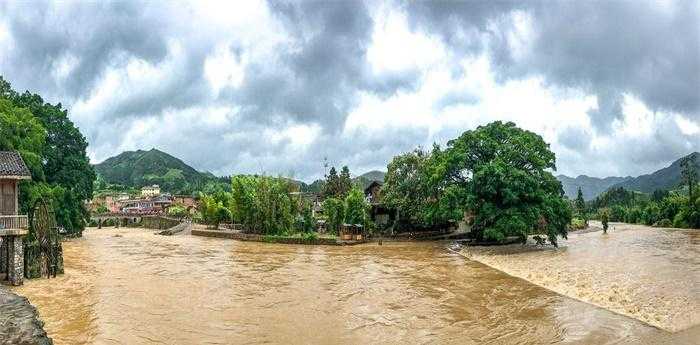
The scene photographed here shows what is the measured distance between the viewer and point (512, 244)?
134ft

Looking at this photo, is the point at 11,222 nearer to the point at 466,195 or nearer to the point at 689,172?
the point at 466,195

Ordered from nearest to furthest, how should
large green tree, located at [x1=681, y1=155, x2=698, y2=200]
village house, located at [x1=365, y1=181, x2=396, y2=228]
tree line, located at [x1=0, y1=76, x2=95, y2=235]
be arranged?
tree line, located at [x1=0, y1=76, x2=95, y2=235] → village house, located at [x1=365, y1=181, x2=396, y2=228] → large green tree, located at [x1=681, y1=155, x2=698, y2=200]

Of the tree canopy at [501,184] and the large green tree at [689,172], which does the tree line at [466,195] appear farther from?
the large green tree at [689,172]

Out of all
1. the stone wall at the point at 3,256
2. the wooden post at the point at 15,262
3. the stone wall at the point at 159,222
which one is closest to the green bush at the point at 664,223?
the stone wall at the point at 159,222

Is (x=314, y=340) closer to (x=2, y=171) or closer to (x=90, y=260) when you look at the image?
(x=2, y=171)

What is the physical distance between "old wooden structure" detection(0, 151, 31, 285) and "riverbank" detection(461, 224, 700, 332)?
75.4ft

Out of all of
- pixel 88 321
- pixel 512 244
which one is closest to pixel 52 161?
pixel 88 321

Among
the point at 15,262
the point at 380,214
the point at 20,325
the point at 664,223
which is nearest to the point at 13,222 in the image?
the point at 15,262

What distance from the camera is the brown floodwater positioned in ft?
45.9

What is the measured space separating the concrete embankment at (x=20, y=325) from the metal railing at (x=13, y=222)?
1819 cm

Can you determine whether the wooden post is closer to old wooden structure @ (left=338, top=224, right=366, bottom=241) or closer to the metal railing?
the metal railing

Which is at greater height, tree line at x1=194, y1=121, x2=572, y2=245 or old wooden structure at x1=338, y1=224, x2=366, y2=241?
tree line at x1=194, y1=121, x2=572, y2=245

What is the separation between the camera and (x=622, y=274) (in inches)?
943

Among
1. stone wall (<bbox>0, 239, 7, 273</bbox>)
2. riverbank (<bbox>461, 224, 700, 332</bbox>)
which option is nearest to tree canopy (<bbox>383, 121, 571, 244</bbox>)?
riverbank (<bbox>461, 224, 700, 332</bbox>)
